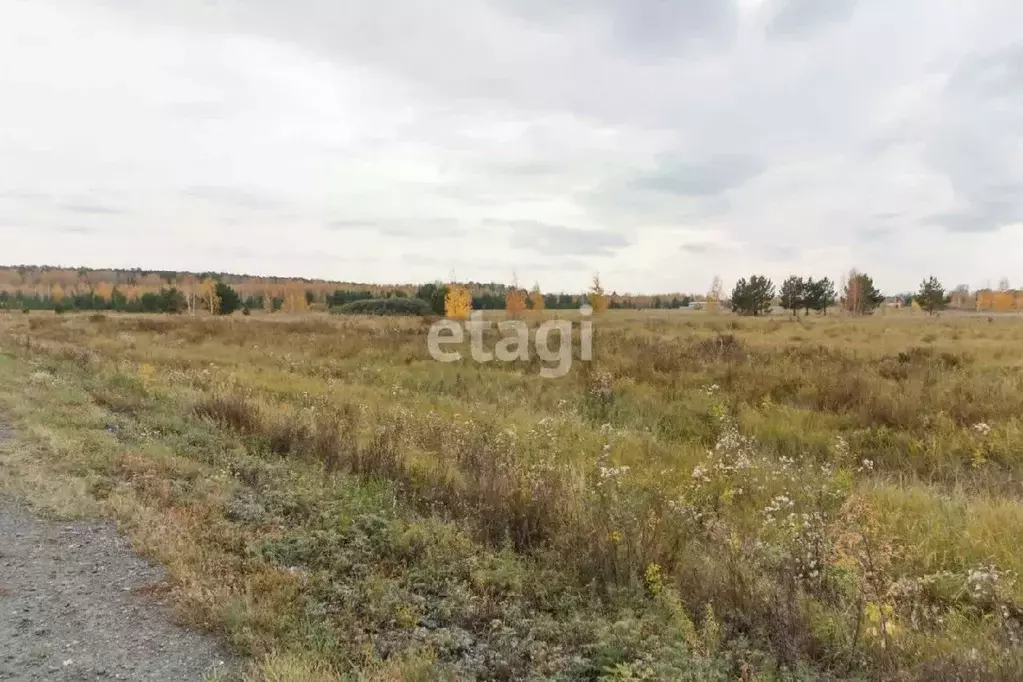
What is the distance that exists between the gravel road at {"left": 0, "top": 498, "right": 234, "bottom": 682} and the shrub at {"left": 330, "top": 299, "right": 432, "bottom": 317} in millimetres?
72641

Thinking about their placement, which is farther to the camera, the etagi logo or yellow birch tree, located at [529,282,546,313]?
yellow birch tree, located at [529,282,546,313]

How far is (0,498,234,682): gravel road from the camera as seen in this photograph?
350cm

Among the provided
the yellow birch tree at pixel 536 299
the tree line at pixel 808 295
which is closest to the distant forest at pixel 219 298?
the yellow birch tree at pixel 536 299

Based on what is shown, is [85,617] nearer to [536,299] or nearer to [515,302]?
[515,302]

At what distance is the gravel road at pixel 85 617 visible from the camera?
350 cm

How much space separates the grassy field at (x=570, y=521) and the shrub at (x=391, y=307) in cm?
6604

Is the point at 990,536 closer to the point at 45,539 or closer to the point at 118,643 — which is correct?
the point at 118,643

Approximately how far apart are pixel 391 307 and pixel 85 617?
3036 inches

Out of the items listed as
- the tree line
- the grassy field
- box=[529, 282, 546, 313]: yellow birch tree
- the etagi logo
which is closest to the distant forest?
box=[529, 282, 546, 313]: yellow birch tree

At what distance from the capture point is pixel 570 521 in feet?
18.4

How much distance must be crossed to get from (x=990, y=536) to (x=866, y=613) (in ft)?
8.34

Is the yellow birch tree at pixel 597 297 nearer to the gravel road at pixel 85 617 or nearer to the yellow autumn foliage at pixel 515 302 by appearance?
the yellow autumn foliage at pixel 515 302

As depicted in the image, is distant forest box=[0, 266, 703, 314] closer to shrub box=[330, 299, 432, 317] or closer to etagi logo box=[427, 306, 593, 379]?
shrub box=[330, 299, 432, 317]

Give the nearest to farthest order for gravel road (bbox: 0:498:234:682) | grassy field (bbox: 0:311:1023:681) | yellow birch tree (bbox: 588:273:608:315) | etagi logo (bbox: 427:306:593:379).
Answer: gravel road (bbox: 0:498:234:682)
grassy field (bbox: 0:311:1023:681)
etagi logo (bbox: 427:306:593:379)
yellow birch tree (bbox: 588:273:608:315)
